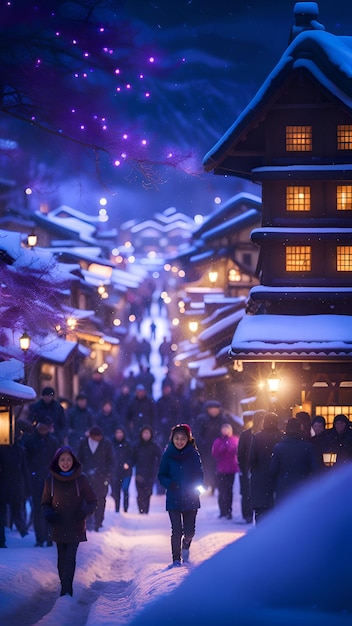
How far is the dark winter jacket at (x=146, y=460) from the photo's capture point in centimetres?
2417

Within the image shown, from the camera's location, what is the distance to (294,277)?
1081 inches

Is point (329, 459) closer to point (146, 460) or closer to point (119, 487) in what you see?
point (146, 460)

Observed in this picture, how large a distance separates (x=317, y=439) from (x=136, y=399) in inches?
453

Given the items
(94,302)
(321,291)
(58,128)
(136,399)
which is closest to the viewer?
(58,128)

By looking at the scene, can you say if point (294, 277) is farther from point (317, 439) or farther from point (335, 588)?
point (335, 588)

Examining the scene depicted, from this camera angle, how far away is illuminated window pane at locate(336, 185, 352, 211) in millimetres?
27625

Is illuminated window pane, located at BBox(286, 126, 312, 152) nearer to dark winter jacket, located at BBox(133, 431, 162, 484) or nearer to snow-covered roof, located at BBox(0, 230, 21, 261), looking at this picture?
dark winter jacket, located at BBox(133, 431, 162, 484)

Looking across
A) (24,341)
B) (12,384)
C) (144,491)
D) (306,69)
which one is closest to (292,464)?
(12,384)

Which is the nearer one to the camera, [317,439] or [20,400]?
[317,439]

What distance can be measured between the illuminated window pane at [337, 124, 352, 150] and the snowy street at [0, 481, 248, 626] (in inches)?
419

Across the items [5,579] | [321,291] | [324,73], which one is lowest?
[5,579]

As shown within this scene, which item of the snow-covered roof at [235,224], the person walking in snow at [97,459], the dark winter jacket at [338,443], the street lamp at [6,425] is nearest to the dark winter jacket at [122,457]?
the person walking in snow at [97,459]

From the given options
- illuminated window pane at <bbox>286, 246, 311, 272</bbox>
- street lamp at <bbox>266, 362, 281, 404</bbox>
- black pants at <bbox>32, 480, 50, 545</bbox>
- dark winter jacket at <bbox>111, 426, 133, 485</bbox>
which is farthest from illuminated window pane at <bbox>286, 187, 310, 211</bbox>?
black pants at <bbox>32, 480, 50, 545</bbox>

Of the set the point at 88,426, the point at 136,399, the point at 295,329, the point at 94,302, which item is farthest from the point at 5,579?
the point at 94,302
